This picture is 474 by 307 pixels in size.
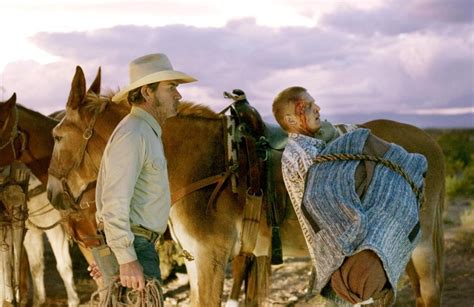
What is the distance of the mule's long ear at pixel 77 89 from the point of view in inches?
272

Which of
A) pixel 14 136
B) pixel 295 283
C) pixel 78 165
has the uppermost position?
pixel 14 136

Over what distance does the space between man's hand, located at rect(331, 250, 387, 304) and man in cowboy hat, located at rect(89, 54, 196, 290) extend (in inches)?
39.9

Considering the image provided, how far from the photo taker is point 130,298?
4.45 meters

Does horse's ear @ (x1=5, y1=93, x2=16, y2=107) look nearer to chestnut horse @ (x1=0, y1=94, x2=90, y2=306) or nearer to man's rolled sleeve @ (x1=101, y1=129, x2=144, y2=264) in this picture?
chestnut horse @ (x1=0, y1=94, x2=90, y2=306)

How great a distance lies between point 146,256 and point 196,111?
10.3 feet

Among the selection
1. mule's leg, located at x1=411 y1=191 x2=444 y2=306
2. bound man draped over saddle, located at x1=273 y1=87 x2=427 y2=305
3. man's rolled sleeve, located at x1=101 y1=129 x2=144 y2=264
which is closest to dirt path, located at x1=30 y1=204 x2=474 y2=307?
mule's leg, located at x1=411 y1=191 x2=444 y2=306

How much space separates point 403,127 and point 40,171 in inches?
155

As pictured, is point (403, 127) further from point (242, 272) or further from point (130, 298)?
point (130, 298)

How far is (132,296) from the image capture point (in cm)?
445

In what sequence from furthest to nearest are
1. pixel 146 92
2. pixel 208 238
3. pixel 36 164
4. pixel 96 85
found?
pixel 36 164
pixel 96 85
pixel 208 238
pixel 146 92

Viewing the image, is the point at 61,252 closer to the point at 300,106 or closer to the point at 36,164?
the point at 36,164

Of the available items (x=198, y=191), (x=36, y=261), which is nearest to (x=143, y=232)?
(x=198, y=191)

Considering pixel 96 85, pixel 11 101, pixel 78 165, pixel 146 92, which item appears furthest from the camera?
pixel 11 101

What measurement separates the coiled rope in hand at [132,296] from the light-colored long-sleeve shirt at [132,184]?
0.76 feet
